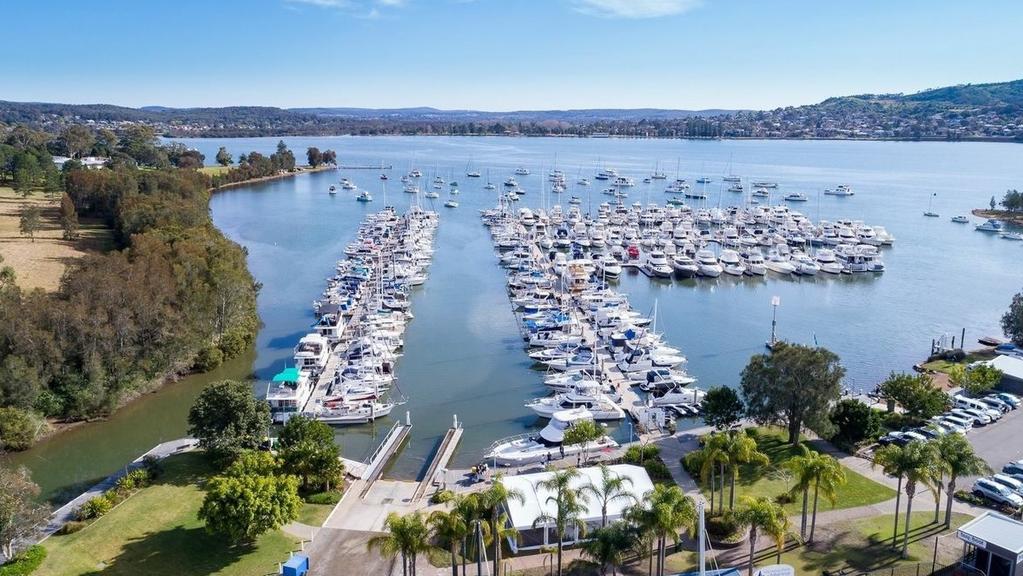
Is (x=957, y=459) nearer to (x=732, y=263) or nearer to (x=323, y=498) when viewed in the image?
(x=323, y=498)

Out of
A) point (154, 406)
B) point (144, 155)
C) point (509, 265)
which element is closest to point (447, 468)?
point (154, 406)

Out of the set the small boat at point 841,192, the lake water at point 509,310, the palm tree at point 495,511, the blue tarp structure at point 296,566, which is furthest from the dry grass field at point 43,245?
the small boat at point 841,192

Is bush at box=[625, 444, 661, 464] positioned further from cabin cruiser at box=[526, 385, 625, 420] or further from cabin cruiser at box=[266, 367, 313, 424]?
cabin cruiser at box=[266, 367, 313, 424]

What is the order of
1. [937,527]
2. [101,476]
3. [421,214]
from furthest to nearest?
[421,214] < [101,476] < [937,527]

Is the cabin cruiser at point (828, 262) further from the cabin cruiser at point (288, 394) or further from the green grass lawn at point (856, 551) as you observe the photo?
the cabin cruiser at point (288, 394)

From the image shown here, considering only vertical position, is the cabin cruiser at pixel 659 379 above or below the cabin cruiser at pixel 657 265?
below

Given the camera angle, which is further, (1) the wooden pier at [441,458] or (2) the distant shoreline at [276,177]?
(2) the distant shoreline at [276,177]

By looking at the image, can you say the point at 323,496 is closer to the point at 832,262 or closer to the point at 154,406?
the point at 154,406
